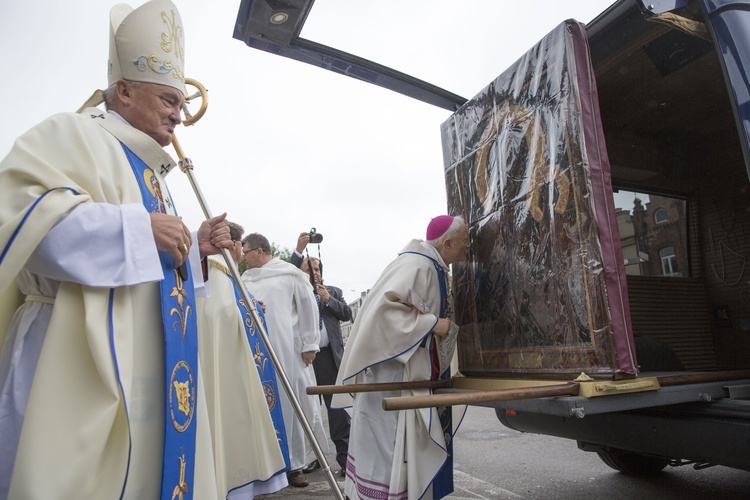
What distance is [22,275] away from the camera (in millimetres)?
1775

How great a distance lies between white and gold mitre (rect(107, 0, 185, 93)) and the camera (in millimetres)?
2215

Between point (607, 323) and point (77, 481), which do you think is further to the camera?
point (607, 323)

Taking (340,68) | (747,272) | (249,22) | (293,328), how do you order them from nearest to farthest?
(249,22) < (340,68) < (747,272) < (293,328)

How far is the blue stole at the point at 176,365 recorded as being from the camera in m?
1.76

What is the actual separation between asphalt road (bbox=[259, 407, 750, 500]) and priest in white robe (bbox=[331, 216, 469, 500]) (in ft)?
3.52

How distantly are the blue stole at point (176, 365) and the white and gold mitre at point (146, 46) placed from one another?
0.39m

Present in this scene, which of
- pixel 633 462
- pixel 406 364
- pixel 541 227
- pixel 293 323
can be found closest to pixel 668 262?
pixel 633 462

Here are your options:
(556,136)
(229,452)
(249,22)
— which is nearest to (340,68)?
(249,22)

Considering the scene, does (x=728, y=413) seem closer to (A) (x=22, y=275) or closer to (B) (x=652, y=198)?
(A) (x=22, y=275)

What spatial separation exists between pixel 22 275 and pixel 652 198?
477cm

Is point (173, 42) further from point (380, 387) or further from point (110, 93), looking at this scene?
point (380, 387)

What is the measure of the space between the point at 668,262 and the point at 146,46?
4521mm

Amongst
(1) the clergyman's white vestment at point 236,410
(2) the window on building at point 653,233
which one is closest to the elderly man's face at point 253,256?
(1) the clergyman's white vestment at point 236,410

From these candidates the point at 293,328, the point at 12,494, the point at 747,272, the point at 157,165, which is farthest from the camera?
the point at 293,328
